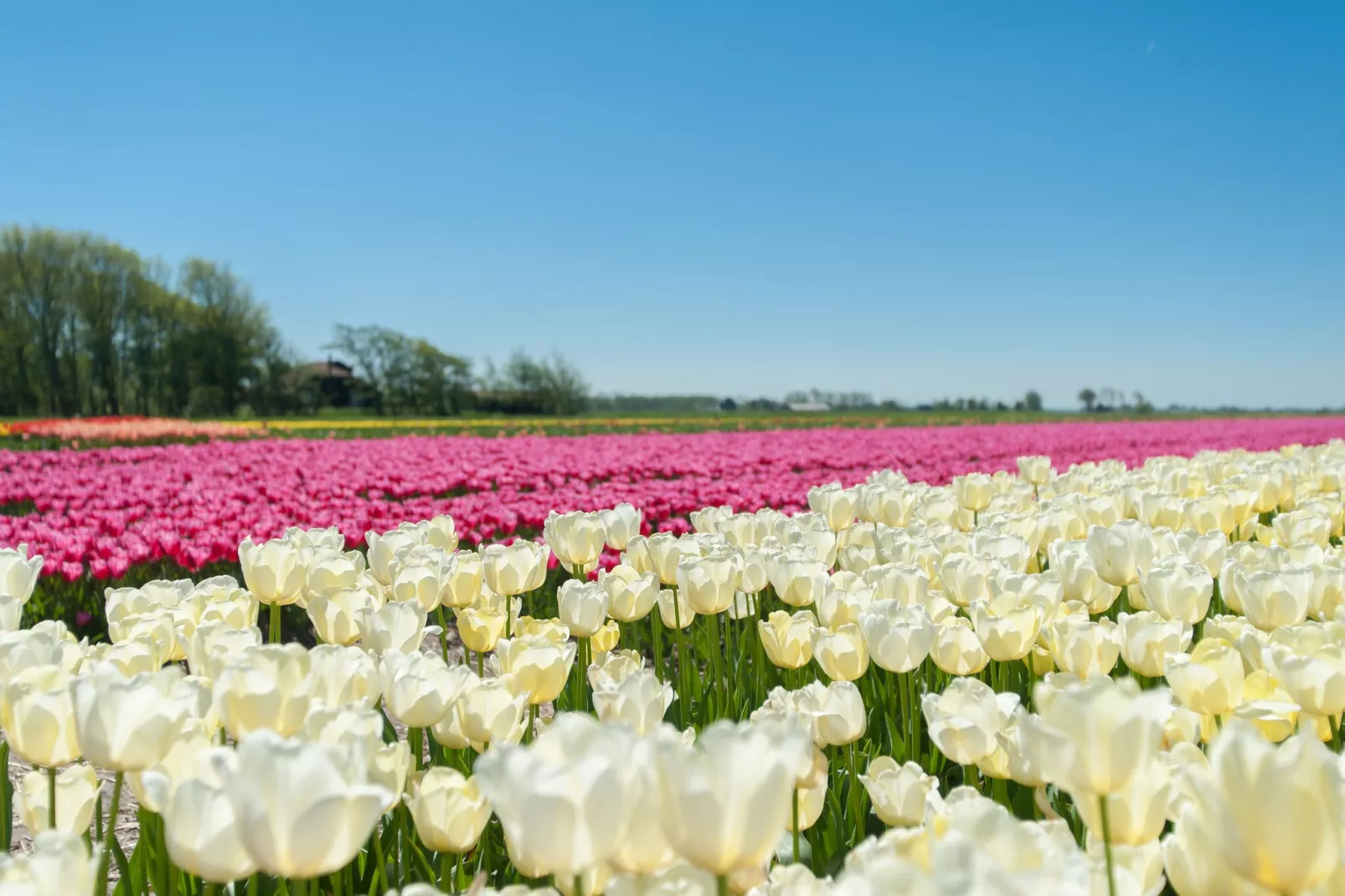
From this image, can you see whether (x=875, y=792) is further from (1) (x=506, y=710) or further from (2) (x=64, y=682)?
(2) (x=64, y=682)

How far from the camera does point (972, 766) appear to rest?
170cm

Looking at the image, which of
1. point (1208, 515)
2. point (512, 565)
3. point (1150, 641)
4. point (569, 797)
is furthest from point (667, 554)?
point (1208, 515)

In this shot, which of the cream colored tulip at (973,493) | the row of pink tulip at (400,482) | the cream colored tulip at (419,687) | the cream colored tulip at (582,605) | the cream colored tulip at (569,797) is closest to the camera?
the cream colored tulip at (569,797)

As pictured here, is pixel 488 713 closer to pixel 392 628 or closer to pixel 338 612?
pixel 392 628

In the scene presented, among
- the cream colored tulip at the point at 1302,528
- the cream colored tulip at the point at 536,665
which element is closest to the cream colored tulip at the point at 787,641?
the cream colored tulip at the point at 536,665

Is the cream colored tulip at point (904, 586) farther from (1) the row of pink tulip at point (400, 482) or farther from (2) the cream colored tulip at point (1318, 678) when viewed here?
(1) the row of pink tulip at point (400, 482)

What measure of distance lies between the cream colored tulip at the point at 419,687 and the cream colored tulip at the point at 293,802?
1.59 feet

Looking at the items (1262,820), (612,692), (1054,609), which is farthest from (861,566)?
(1262,820)

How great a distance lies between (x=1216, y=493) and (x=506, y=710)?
314cm

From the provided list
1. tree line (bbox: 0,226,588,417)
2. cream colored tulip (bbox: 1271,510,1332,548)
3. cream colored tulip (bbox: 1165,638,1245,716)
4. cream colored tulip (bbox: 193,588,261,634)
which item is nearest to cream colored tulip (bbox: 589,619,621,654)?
cream colored tulip (bbox: 193,588,261,634)

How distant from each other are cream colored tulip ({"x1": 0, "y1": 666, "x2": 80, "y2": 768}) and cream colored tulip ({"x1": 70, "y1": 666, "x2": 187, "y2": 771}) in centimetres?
13

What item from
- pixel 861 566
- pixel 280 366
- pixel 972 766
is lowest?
pixel 972 766

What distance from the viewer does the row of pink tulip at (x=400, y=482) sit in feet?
17.4

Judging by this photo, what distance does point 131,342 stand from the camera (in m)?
47.3
